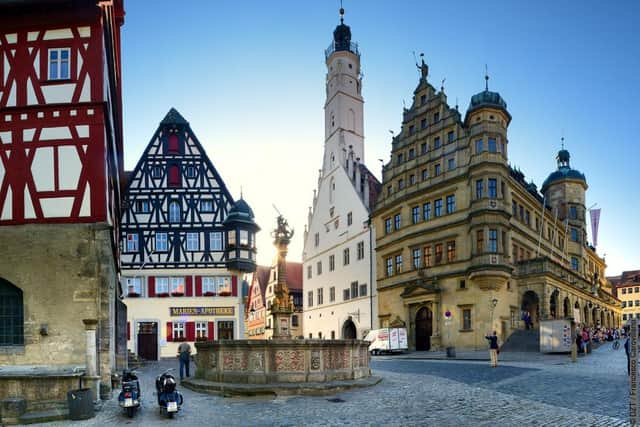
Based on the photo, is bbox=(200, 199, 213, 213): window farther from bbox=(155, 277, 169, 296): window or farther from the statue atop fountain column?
the statue atop fountain column

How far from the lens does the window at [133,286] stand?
132 ft

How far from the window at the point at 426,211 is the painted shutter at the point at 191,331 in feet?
56.3

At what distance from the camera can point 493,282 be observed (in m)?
35.2

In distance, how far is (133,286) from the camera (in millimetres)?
40438

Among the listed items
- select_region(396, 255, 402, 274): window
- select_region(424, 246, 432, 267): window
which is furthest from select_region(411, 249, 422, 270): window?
select_region(396, 255, 402, 274): window

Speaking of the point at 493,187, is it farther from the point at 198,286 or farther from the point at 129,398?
the point at 129,398

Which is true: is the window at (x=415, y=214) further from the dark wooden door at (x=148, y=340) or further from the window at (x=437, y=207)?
the dark wooden door at (x=148, y=340)

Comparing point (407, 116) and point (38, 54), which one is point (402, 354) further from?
point (38, 54)

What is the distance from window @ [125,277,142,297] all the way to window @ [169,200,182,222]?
187 inches

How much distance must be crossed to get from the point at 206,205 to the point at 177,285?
19.1 ft

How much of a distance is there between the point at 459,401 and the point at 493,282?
22.4 m

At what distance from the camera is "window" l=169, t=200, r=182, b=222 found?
41.1 meters

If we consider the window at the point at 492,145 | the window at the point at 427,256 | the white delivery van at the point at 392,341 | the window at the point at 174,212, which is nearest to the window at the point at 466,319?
the white delivery van at the point at 392,341

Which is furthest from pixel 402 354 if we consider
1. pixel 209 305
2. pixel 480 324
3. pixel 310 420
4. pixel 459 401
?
pixel 310 420
